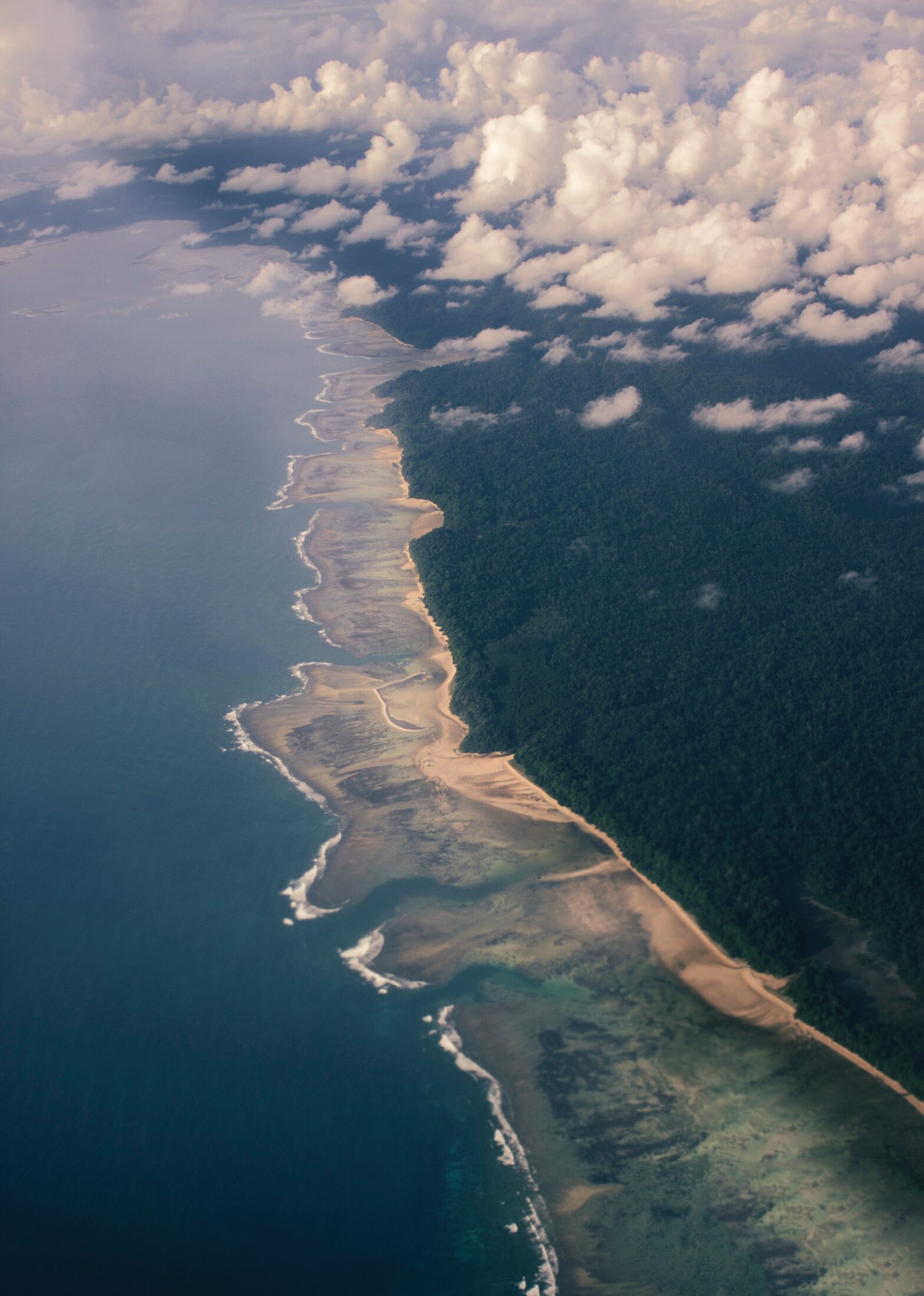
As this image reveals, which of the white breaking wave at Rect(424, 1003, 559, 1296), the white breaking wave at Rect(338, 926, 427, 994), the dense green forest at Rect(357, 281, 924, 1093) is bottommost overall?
the white breaking wave at Rect(424, 1003, 559, 1296)

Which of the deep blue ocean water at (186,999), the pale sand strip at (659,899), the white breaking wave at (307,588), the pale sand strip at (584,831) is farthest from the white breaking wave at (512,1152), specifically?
the white breaking wave at (307,588)

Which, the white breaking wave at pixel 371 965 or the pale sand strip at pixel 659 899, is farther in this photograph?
the white breaking wave at pixel 371 965

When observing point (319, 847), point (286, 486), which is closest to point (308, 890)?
point (319, 847)

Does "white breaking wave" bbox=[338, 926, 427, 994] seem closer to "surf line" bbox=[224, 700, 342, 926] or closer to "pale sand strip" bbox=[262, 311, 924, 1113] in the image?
"surf line" bbox=[224, 700, 342, 926]

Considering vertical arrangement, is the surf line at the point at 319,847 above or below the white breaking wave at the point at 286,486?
below

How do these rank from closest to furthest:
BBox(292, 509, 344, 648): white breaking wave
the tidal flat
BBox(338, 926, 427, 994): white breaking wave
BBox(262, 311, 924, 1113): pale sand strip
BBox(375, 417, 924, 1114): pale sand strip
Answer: the tidal flat → BBox(375, 417, 924, 1114): pale sand strip → BBox(262, 311, 924, 1113): pale sand strip → BBox(338, 926, 427, 994): white breaking wave → BBox(292, 509, 344, 648): white breaking wave

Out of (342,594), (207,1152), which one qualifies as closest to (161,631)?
(342,594)

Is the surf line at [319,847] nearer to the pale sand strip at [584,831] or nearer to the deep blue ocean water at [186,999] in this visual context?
the deep blue ocean water at [186,999]

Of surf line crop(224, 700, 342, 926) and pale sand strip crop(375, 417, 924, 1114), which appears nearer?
pale sand strip crop(375, 417, 924, 1114)

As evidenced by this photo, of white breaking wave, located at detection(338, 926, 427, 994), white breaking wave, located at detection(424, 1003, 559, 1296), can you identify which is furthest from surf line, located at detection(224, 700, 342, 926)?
white breaking wave, located at detection(424, 1003, 559, 1296)
